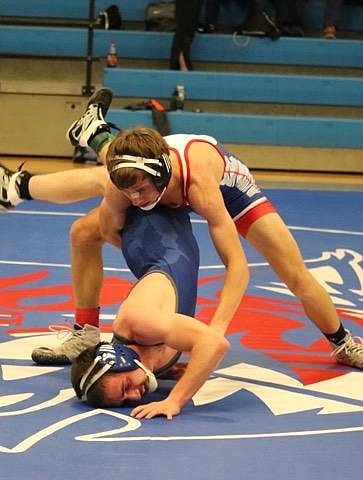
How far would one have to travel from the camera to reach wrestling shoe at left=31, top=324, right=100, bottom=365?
4.48 metres

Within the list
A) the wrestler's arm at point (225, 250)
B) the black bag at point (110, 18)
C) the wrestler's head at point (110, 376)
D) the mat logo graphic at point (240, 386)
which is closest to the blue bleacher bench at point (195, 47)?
the black bag at point (110, 18)

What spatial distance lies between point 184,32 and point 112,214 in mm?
6034

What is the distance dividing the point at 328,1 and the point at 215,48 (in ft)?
4.04

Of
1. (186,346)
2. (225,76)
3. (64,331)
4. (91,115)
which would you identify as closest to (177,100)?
(225,76)

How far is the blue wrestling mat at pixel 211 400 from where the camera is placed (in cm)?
345

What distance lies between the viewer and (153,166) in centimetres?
381

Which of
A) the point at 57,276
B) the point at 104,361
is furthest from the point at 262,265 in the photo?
the point at 104,361

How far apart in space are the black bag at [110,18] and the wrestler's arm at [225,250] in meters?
6.80

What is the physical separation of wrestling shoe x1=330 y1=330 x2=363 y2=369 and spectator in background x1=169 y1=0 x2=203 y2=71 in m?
5.87

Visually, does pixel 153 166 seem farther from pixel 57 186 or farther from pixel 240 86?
pixel 240 86

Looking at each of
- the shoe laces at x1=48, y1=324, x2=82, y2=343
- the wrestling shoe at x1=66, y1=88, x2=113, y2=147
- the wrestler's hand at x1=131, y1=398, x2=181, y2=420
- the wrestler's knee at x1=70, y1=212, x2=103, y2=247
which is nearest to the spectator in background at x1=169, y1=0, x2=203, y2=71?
the wrestling shoe at x1=66, y1=88, x2=113, y2=147

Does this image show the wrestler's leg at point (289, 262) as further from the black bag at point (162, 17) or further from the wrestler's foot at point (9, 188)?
the black bag at point (162, 17)

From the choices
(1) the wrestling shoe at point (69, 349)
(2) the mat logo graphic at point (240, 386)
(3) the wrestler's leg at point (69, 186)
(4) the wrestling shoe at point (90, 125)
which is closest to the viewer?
(2) the mat logo graphic at point (240, 386)

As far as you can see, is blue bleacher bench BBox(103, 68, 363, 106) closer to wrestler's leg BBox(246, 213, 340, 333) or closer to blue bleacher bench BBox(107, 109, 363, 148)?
blue bleacher bench BBox(107, 109, 363, 148)
